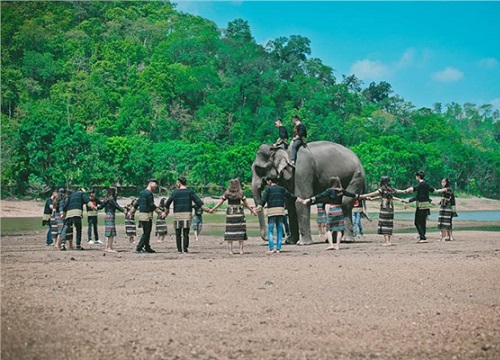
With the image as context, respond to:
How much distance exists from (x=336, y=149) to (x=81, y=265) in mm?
10784

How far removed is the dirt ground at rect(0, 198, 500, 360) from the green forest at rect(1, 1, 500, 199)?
192 ft

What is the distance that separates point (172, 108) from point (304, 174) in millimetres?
89618

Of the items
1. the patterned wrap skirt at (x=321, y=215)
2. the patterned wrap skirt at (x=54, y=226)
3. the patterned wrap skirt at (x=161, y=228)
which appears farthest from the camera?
the patterned wrap skirt at (x=321, y=215)

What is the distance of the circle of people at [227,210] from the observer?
17.9m

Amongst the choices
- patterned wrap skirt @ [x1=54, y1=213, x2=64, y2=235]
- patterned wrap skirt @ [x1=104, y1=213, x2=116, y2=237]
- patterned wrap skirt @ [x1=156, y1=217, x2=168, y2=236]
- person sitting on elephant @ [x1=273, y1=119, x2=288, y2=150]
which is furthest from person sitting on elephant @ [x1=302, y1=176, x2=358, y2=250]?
patterned wrap skirt @ [x1=54, y1=213, x2=64, y2=235]

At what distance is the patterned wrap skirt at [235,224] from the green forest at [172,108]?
179 feet

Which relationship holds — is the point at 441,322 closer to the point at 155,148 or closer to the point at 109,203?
the point at 109,203

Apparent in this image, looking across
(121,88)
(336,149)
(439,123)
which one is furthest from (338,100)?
(336,149)

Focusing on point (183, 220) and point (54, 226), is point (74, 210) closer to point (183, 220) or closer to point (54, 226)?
point (54, 226)

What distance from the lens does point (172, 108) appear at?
109312 millimetres

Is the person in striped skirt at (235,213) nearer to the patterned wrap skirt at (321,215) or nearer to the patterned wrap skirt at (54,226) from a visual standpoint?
the patterned wrap skirt at (54,226)

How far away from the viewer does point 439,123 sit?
417 feet

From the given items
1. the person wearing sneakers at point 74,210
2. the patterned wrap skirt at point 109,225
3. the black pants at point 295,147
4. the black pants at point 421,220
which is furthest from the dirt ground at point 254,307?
the black pants at point 295,147

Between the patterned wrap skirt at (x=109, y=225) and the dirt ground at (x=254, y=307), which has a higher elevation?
the patterned wrap skirt at (x=109, y=225)
